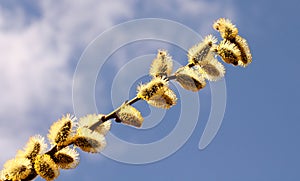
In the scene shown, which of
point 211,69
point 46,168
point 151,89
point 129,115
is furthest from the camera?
point 211,69

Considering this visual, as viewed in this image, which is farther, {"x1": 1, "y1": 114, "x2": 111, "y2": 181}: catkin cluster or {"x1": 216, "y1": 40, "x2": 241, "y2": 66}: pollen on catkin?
{"x1": 216, "y1": 40, "x2": 241, "y2": 66}: pollen on catkin

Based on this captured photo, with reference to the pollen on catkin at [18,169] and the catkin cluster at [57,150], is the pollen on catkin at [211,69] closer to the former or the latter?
the catkin cluster at [57,150]

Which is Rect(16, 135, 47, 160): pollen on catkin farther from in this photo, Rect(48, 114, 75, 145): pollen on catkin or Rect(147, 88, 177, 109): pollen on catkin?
Rect(147, 88, 177, 109): pollen on catkin

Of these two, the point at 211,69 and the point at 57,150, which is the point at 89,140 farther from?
the point at 211,69

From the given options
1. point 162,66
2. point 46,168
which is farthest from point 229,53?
point 46,168

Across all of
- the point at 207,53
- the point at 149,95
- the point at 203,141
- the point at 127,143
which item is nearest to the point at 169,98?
the point at 149,95

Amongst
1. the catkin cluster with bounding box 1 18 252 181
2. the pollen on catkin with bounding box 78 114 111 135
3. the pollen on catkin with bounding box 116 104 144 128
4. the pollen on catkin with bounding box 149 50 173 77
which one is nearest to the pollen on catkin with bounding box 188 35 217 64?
the catkin cluster with bounding box 1 18 252 181
